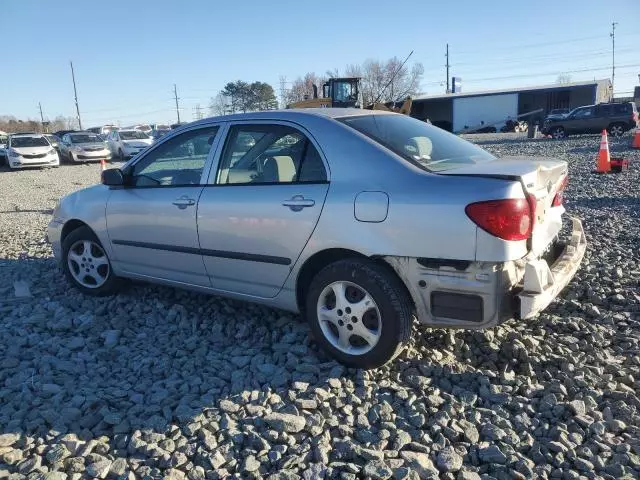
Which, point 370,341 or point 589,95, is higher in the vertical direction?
point 589,95

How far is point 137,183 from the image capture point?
457cm

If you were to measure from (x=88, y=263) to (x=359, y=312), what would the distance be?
9.42 ft

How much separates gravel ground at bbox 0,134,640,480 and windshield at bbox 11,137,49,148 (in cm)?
A: 2045

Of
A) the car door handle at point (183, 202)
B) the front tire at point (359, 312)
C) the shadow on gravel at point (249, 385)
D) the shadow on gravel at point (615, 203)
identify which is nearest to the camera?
the shadow on gravel at point (249, 385)

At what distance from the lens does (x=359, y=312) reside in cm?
329

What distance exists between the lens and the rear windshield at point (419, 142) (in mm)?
3356

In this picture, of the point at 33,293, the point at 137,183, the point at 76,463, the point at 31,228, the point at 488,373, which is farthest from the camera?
the point at 31,228

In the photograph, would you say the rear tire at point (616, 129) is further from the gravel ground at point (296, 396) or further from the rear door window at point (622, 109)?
the gravel ground at point (296, 396)

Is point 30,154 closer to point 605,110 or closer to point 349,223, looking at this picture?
point 349,223

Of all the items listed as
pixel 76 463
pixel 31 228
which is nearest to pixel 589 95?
pixel 31 228

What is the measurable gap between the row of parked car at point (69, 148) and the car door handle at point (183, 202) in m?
16.6

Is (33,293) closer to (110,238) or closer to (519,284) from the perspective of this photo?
(110,238)

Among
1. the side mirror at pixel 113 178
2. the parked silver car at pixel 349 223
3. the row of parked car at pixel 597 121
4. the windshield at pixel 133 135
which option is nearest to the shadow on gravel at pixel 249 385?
the parked silver car at pixel 349 223

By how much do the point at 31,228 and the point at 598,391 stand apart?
840 centimetres
